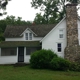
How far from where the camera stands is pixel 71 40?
25.1 meters

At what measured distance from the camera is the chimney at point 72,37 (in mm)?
24234

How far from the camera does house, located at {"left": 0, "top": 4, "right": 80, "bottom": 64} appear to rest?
2508 centimetres

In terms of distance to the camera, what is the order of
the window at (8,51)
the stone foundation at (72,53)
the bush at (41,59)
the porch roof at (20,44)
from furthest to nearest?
the window at (8,51)
the porch roof at (20,44)
the stone foundation at (72,53)
the bush at (41,59)

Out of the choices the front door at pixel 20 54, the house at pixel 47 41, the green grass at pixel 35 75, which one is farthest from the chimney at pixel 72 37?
the front door at pixel 20 54

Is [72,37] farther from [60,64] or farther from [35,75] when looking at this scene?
[35,75]

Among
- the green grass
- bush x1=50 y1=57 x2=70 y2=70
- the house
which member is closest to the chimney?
the house

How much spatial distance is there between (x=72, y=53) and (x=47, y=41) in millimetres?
4678

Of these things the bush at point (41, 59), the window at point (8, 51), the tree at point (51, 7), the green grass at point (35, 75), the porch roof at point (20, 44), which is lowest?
the green grass at point (35, 75)

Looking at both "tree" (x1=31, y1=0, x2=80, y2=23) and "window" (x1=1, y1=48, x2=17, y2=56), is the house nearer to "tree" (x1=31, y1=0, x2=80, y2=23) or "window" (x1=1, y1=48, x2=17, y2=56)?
"window" (x1=1, y1=48, x2=17, y2=56)

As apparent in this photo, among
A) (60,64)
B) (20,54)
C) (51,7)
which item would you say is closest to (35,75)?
(60,64)

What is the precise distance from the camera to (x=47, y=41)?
26688 millimetres

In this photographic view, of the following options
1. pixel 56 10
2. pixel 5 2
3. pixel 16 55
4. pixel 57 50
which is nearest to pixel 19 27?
pixel 16 55

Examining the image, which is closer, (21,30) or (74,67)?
(74,67)

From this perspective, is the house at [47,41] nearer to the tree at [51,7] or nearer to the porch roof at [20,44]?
the porch roof at [20,44]
